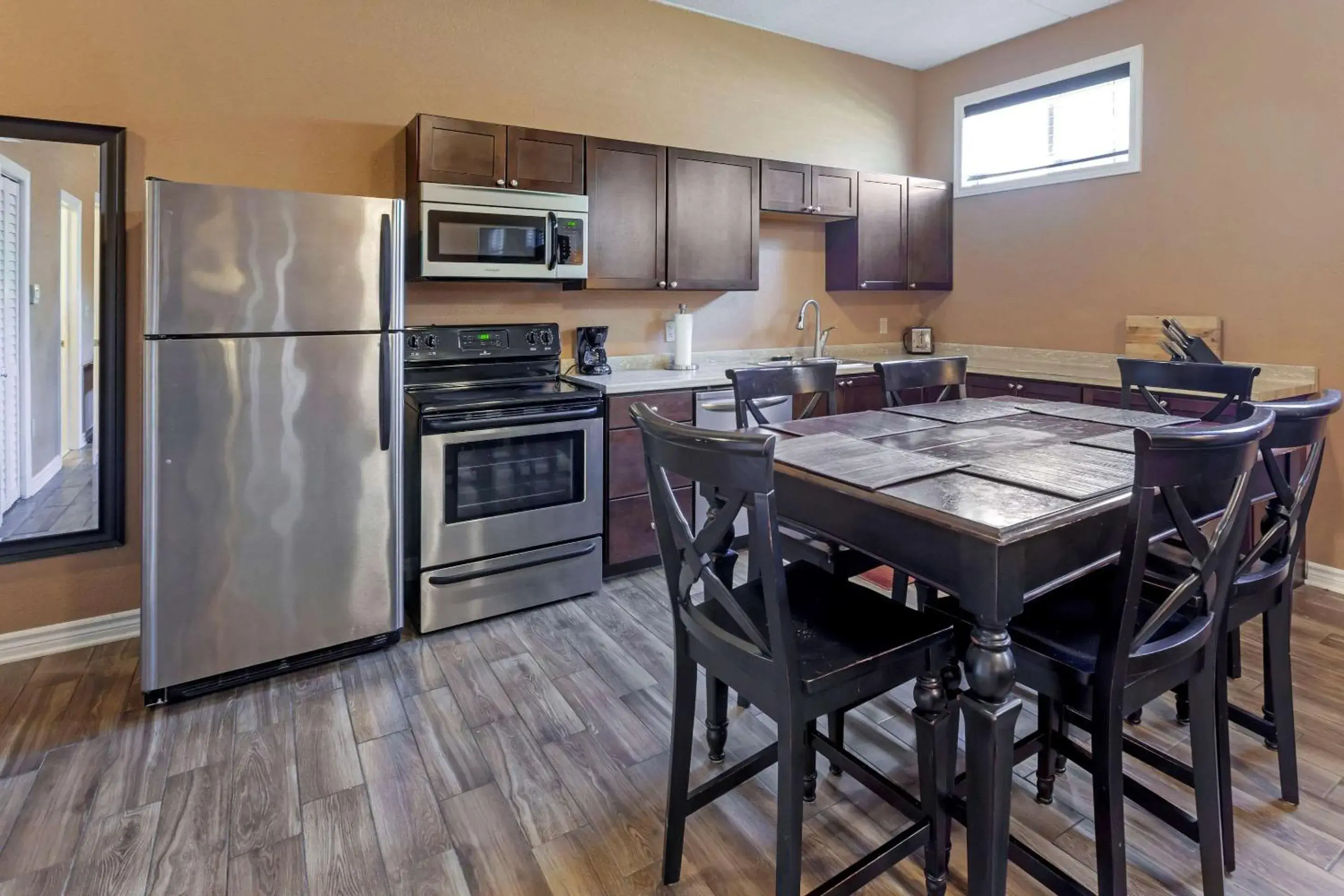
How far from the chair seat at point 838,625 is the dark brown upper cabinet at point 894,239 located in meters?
3.26

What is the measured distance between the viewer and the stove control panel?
336 centimetres

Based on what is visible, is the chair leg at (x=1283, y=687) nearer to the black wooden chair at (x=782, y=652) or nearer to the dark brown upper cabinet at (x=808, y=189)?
the black wooden chair at (x=782, y=652)

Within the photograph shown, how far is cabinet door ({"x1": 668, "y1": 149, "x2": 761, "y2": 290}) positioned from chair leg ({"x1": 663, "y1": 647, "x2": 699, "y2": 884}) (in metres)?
2.57

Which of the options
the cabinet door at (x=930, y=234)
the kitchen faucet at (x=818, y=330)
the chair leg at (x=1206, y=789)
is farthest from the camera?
the cabinet door at (x=930, y=234)

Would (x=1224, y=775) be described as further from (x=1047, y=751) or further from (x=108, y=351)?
(x=108, y=351)

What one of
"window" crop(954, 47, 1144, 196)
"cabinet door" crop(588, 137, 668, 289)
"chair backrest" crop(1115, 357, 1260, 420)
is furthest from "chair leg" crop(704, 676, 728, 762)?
"window" crop(954, 47, 1144, 196)

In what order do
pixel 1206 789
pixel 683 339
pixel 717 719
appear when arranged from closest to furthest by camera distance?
pixel 1206 789 < pixel 717 719 < pixel 683 339

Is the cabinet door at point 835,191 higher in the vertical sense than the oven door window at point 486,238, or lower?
higher

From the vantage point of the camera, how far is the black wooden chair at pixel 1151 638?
1.27m

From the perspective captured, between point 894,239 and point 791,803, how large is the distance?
159 inches

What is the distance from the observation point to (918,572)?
1.43m

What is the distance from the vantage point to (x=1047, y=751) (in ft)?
6.18

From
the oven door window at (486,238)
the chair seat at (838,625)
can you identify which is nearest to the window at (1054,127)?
the oven door window at (486,238)

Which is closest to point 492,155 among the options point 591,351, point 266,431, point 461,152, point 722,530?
point 461,152
